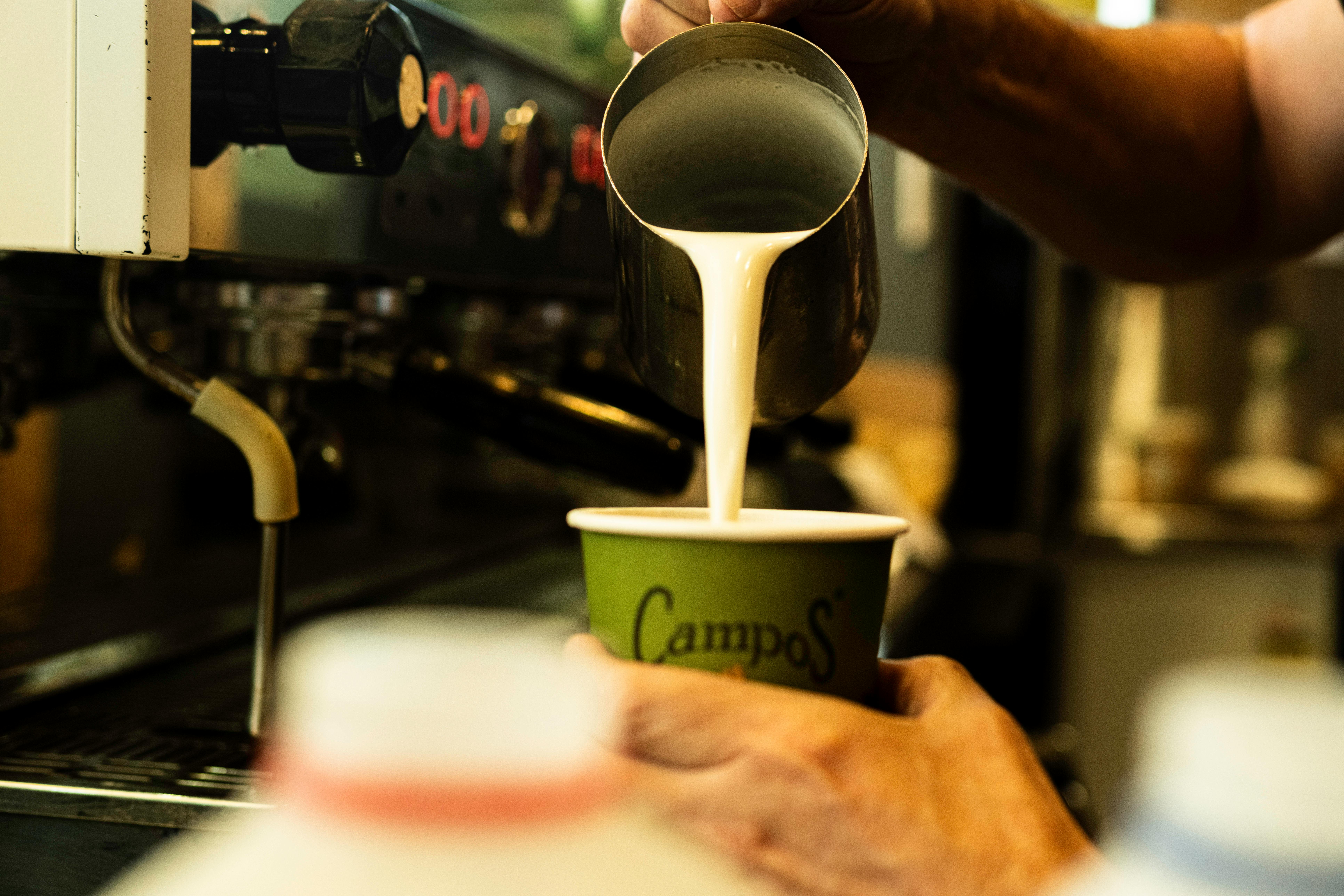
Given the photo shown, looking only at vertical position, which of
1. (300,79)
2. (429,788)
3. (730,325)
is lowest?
(429,788)

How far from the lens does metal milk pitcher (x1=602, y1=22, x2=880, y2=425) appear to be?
1.78 ft

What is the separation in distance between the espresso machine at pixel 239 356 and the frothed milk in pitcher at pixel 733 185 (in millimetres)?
104

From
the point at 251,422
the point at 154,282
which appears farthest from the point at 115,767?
the point at 154,282

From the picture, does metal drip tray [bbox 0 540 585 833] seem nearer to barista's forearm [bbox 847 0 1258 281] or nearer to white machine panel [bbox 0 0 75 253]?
white machine panel [bbox 0 0 75 253]

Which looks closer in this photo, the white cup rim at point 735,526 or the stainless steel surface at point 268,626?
the white cup rim at point 735,526

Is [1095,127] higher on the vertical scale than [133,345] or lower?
higher

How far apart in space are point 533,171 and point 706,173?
278 millimetres

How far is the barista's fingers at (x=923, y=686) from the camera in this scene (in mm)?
488

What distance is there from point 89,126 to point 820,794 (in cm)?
42

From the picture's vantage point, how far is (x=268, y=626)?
65cm

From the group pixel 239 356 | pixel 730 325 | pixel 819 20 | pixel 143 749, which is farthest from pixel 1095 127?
pixel 143 749

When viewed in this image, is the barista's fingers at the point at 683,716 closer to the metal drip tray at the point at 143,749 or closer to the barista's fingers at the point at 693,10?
the metal drip tray at the point at 143,749

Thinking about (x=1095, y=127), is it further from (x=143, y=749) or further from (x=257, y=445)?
(x=143, y=749)

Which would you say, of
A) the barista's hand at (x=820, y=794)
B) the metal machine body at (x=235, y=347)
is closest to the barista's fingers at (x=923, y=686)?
the barista's hand at (x=820, y=794)
